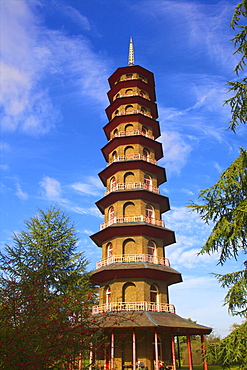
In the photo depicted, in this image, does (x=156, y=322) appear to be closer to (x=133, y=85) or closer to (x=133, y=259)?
(x=133, y=259)

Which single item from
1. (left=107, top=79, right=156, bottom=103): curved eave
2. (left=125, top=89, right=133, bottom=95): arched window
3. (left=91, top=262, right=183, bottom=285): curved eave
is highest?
(left=107, top=79, right=156, bottom=103): curved eave

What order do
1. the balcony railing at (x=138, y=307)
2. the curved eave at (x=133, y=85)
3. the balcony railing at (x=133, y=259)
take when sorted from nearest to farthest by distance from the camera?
the balcony railing at (x=138, y=307)
the balcony railing at (x=133, y=259)
the curved eave at (x=133, y=85)

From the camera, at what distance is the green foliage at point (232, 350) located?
9.98 meters

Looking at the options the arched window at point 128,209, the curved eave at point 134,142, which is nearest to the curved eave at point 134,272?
the arched window at point 128,209

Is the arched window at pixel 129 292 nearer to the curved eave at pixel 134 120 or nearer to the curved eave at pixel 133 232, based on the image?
the curved eave at pixel 133 232

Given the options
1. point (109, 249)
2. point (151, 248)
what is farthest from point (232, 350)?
point (109, 249)

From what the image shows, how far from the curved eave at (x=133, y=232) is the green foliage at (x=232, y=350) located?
37.1 feet

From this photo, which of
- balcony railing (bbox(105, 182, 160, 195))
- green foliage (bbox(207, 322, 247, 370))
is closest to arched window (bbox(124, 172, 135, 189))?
balcony railing (bbox(105, 182, 160, 195))

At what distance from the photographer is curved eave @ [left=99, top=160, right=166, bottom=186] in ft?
79.4

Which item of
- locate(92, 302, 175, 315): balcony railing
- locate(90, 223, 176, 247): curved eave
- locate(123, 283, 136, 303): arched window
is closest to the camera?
locate(92, 302, 175, 315): balcony railing

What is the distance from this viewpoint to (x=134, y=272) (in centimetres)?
2019

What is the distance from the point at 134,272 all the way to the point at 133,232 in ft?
9.34

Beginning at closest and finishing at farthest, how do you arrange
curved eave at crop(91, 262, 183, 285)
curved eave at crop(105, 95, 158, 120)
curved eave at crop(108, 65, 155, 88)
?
1. curved eave at crop(91, 262, 183, 285)
2. curved eave at crop(105, 95, 158, 120)
3. curved eave at crop(108, 65, 155, 88)

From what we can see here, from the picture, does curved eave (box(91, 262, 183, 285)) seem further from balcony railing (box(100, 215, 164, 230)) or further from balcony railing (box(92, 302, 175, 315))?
balcony railing (box(100, 215, 164, 230))
